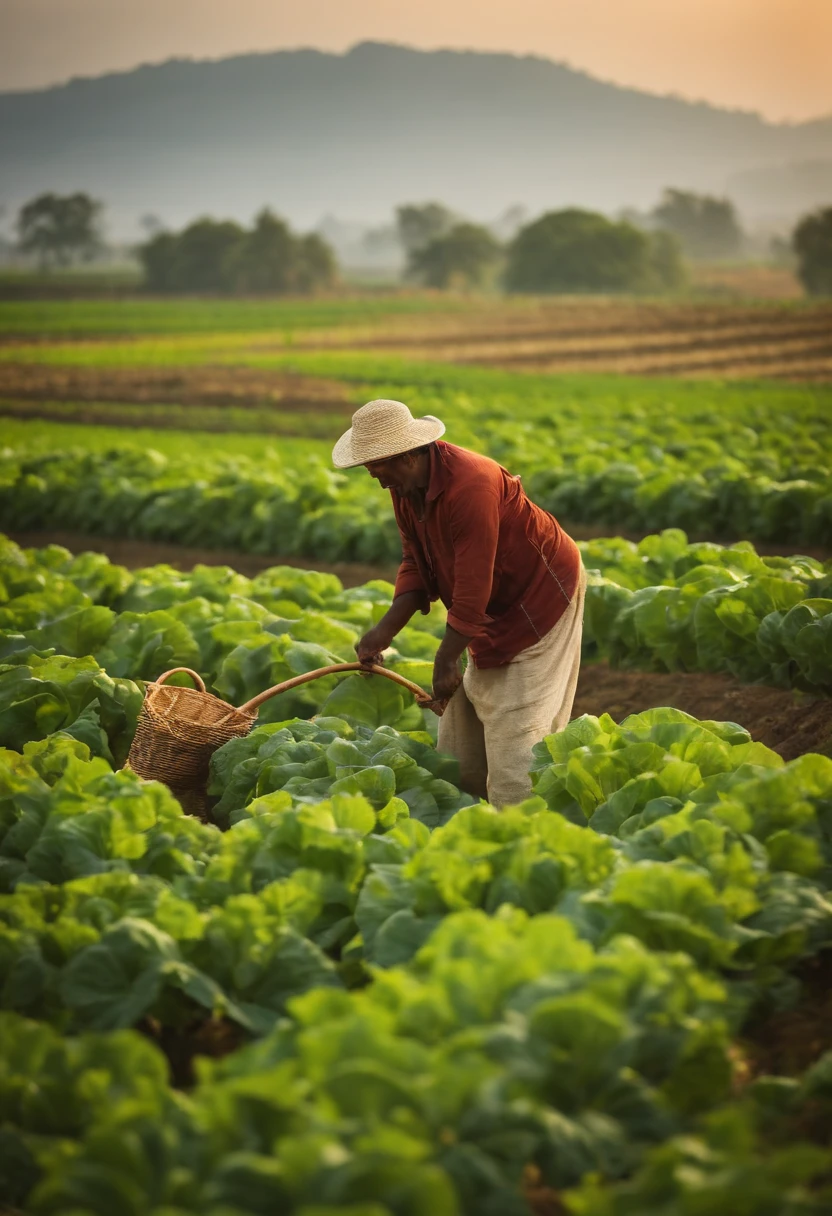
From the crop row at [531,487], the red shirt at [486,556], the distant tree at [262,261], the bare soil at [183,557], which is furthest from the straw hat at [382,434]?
the distant tree at [262,261]

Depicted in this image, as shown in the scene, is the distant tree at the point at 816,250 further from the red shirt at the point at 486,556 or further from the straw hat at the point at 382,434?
the straw hat at the point at 382,434

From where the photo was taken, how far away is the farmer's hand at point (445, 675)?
4531 mm

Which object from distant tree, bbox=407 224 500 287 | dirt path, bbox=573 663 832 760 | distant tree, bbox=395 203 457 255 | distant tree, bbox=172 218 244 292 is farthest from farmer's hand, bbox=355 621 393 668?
distant tree, bbox=395 203 457 255

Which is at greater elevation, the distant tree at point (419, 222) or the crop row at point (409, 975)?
the distant tree at point (419, 222)

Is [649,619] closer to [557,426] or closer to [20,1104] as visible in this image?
[20,1104]

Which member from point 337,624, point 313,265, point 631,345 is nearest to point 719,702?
point 337,624

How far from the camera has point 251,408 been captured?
2744cm

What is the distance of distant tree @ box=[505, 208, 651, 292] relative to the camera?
234 feet

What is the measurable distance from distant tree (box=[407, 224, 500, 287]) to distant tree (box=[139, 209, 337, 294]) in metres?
10.2

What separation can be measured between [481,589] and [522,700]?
60cm

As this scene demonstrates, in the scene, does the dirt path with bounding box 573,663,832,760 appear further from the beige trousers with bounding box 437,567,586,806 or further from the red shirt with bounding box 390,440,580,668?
the red shirt with bounding box 390,440,580,668

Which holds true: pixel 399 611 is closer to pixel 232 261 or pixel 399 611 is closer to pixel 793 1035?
pixel 793 1035

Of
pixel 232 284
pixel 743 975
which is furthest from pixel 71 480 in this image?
pixel 232 284

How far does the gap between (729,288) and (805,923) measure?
234 ft
